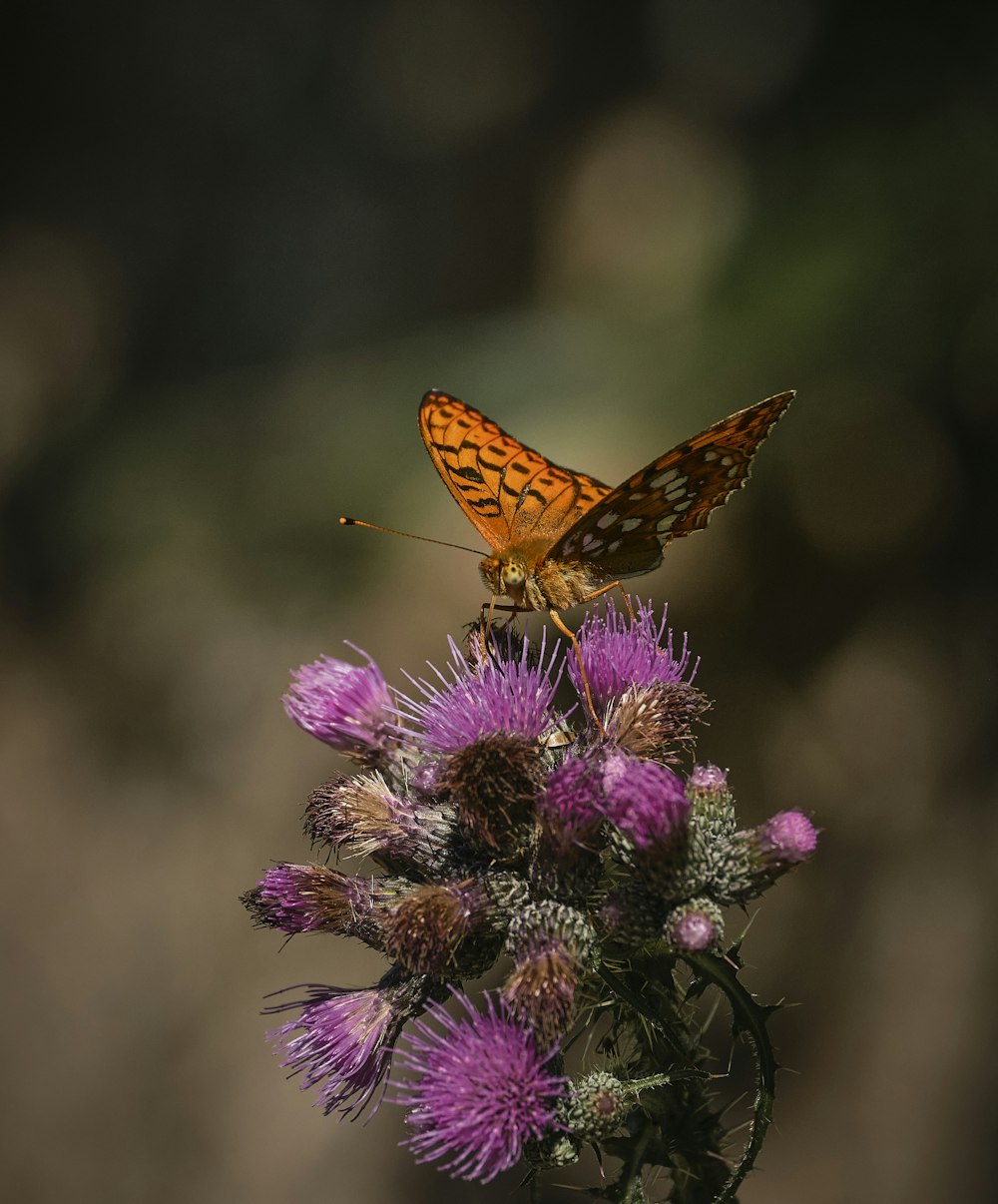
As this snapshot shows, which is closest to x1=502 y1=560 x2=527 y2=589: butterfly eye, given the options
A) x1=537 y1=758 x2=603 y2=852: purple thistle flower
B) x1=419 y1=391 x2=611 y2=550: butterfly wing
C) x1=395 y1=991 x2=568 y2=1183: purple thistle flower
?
x1=419 y1=391 x2=611 y2=550: butterfly wing

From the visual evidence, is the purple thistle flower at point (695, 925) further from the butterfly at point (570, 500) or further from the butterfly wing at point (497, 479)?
the butterfly wing at point (497, 479)

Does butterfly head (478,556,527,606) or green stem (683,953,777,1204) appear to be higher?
butterfly head (478,556,527,606)

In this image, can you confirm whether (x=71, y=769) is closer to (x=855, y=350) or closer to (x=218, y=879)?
(x=218, y=879)

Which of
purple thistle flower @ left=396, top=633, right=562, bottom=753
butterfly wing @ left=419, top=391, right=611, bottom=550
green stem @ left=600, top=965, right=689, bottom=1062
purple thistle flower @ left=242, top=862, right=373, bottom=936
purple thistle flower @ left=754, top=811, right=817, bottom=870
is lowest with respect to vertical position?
green stem @ left=600, top=965, right=689, bottom=1062

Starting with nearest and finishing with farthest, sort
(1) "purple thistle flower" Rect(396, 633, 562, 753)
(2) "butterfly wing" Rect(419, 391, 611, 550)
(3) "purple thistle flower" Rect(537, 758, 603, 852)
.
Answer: (3) "purple thistle flower" Rect(537, 758, 603, 852) < (1) "purple thistle flower" Rect(396, 633, 562, 753) < (2) "butterfly wing" Rect(419, 391, 611, 550)

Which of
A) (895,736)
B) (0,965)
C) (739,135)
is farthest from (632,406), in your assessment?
(0,965)

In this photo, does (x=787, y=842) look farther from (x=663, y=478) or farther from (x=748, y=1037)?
(x=663, y=478)

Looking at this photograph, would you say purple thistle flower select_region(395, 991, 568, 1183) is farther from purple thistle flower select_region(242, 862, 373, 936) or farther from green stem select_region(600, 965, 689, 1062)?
purple thistle flower select_region(242, 862, 373, 936)
